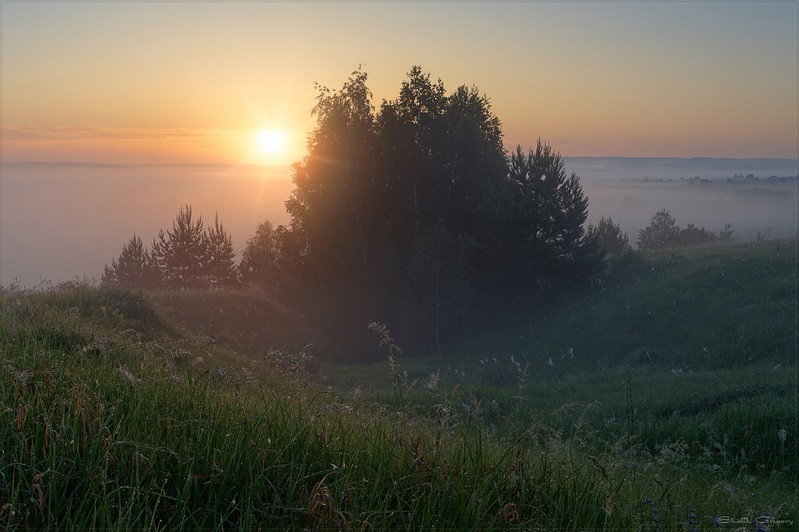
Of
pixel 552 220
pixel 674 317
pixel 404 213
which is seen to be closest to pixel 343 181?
pixel 404 213

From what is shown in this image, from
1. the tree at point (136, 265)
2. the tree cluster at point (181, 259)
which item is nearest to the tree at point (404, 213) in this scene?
the tree cluster at point (181, 259)

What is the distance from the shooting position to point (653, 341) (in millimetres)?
21328

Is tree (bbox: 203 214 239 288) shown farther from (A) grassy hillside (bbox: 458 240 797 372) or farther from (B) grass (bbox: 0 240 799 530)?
(B) grass (bbox: 0 240 799 530)

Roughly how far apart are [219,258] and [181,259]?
3.24 metres

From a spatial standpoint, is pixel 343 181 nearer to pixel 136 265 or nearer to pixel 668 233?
pixel 136 265

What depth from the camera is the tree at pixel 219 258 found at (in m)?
50.8

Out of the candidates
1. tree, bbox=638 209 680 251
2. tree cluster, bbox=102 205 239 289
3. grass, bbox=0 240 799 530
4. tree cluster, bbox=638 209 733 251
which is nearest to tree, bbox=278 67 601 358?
tree cluster, bbox=102 205 239 289

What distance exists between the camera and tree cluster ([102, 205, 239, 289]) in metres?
49.2

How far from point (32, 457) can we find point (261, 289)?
31.6 meters

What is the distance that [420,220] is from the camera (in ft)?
103

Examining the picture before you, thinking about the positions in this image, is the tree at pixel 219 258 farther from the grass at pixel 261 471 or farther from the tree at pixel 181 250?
the grass at pixel 261 471

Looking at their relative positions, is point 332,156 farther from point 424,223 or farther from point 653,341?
point 653,341

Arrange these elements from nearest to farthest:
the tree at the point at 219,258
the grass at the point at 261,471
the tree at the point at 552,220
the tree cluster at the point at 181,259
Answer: the grass at the point at 261,471
the tree at the point at 552,220
the tree cluster at the point at 181,259
the tree at the point at 219,258

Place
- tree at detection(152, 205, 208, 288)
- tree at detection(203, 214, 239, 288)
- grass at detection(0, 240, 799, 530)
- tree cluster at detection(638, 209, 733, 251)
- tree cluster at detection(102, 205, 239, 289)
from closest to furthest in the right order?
grass at detection(0, 240, 799, 530) < tree cluster at detection(102, 205, 239, 289) < tree at detection(152, 205, 208, 288) < tree at detection(203, 214, 239, 288) < tree cluster at detection(638, 209, 733, 251)
